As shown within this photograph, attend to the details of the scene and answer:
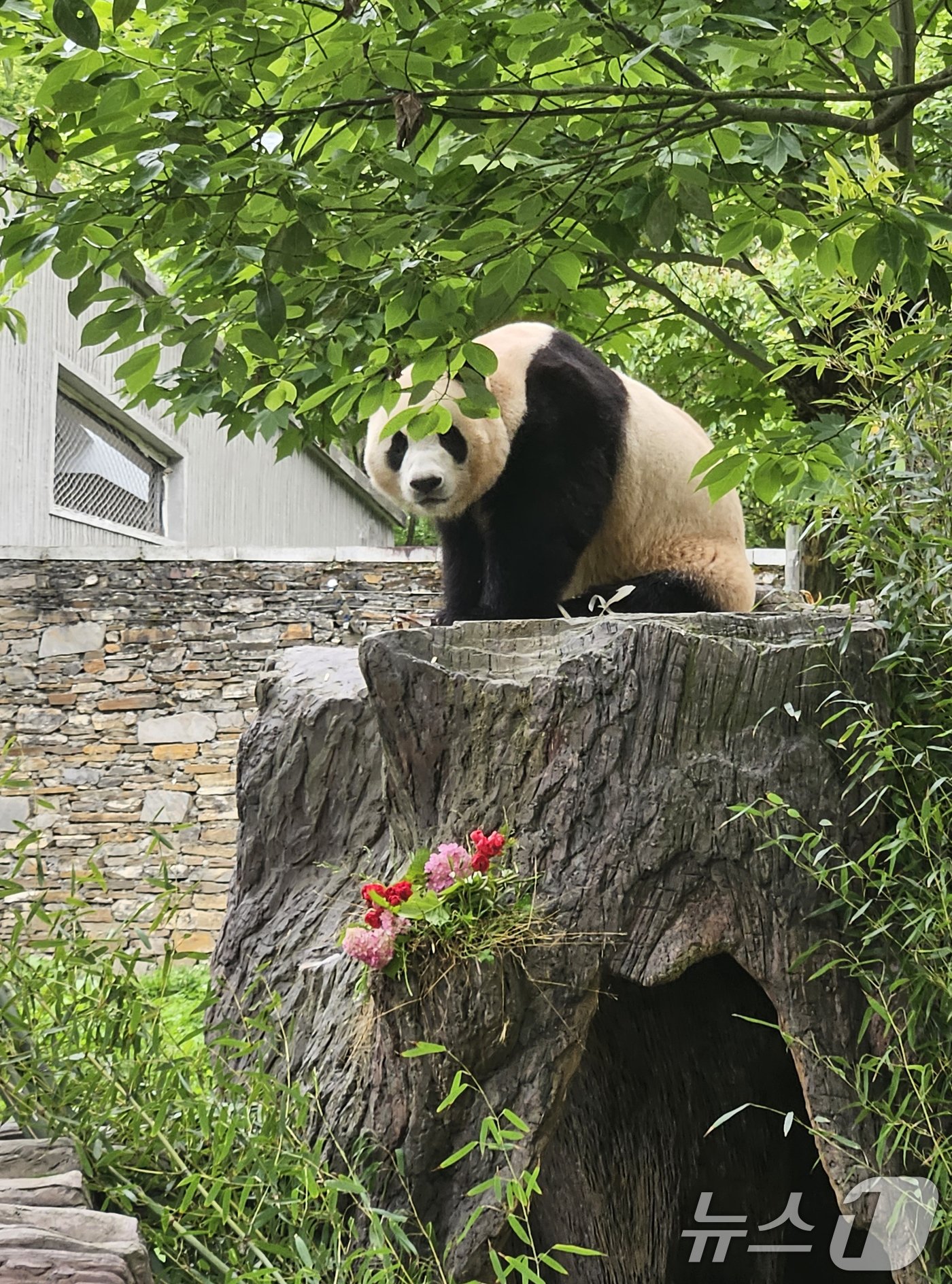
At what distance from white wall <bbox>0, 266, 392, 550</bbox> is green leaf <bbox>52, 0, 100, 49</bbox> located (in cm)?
408

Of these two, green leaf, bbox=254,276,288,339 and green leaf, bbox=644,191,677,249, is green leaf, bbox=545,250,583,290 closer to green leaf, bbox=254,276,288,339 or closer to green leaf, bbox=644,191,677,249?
green leaf, bbox=644,191,677,249

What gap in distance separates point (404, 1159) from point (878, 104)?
106 inches

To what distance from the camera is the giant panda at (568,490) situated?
3.34 metres

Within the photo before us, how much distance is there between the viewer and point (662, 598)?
337cm

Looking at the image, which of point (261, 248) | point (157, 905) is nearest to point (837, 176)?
point (261, 248)

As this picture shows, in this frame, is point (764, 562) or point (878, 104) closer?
point (878, 104)

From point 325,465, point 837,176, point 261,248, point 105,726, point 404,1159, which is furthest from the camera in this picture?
point 325,465

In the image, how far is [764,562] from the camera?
7.25 m

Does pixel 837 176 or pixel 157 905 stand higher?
pixel 837 176

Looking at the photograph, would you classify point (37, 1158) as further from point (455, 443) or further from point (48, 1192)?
point (455, 443)

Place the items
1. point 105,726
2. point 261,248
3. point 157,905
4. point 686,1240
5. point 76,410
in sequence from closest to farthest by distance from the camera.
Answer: point 261,248 < point 686,1240 < point 157,905 < point 105,726 < point 76,410

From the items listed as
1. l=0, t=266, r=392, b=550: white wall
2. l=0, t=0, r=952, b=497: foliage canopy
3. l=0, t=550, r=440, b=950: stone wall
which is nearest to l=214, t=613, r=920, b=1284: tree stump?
l=0, t=0, r=952, b=497: foliage canopy

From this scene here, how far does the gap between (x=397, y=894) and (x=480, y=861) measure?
6.6 inches

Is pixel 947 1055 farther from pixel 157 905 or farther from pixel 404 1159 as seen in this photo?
pixel 157 905
